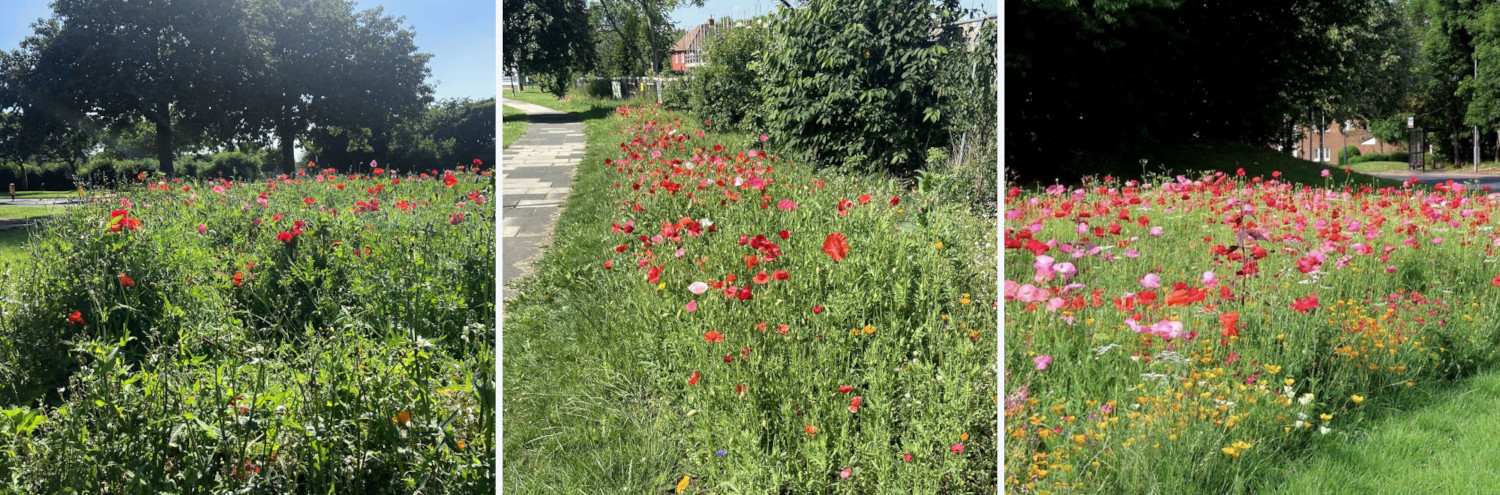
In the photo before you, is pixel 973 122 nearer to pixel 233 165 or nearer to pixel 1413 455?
pixel 1413 455

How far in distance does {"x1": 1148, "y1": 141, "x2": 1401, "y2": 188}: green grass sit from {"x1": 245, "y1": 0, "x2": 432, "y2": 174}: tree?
34.0 feet

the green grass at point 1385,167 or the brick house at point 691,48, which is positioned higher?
the brick house at point 691,48

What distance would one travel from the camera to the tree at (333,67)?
5.13 feet

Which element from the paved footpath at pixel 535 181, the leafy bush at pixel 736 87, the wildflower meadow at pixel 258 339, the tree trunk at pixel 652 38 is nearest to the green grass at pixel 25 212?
the wildflower meadow at pixel 258 339

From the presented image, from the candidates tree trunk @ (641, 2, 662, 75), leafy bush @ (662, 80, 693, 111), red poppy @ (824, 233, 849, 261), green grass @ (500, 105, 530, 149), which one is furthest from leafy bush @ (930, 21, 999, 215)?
green grass @ (500, 105, 530, 149)

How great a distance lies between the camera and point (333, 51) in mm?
1598

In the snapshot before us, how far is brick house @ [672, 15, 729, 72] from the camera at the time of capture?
2314 mm

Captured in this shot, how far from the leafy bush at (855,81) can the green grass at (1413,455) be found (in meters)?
2.30

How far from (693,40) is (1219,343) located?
2.03 metres

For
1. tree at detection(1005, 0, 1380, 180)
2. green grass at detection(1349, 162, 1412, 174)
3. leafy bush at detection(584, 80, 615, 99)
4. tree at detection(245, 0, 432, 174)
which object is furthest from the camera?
green grass at detection(1349, 162, 1412, 174)

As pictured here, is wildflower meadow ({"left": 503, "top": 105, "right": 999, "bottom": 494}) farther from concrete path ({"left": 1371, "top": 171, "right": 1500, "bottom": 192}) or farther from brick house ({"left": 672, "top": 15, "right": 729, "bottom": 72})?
concrete path ({"left": 1371, "top": 171, "right": 1500, "bottom": 192})

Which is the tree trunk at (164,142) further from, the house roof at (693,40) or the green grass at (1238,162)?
the green grass at (1238,162)

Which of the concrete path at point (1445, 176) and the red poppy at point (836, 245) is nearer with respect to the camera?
the red poppy at point (836, 245)

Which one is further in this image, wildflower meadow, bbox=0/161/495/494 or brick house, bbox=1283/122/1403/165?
brick house, bbox=1283/122/1403/165
